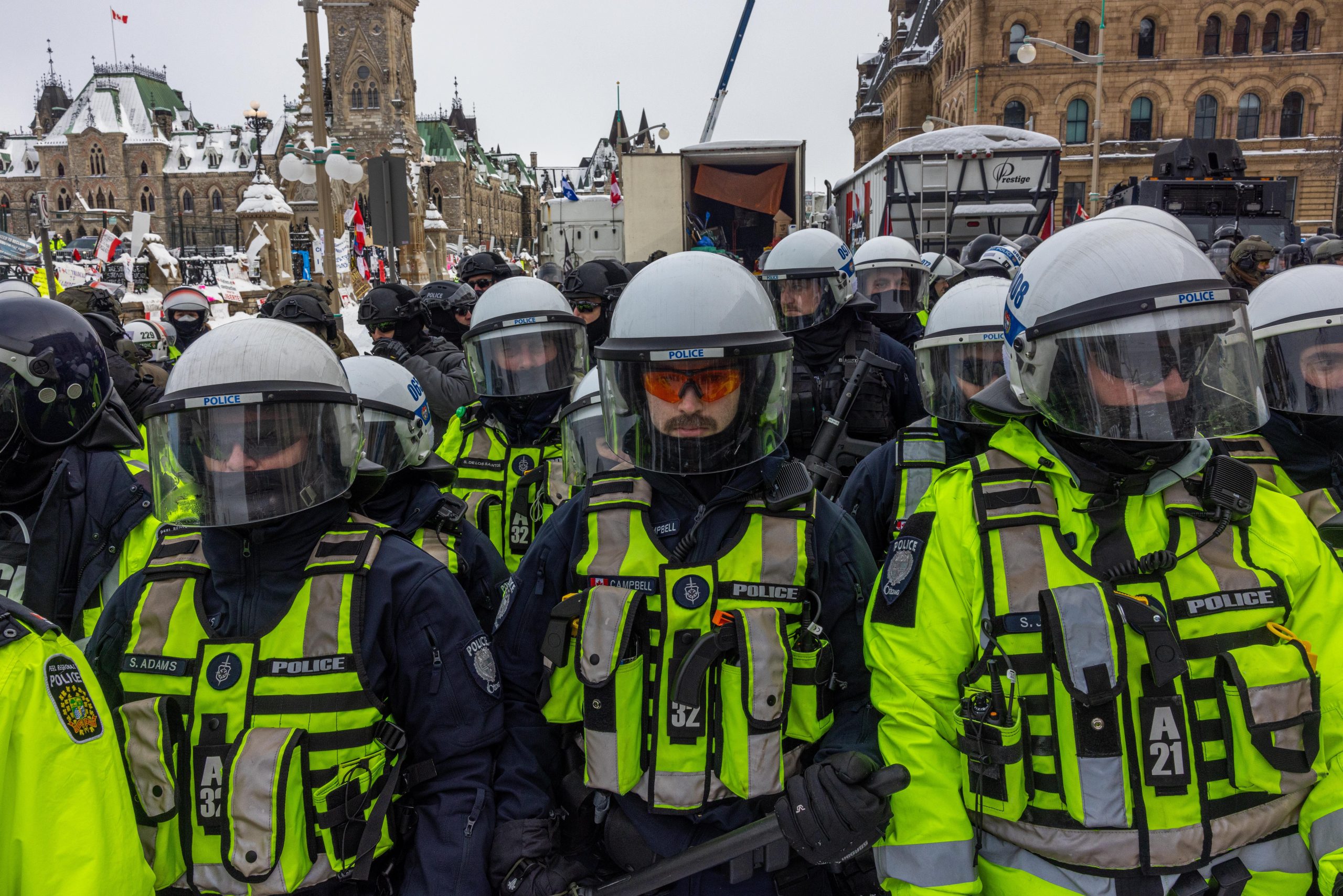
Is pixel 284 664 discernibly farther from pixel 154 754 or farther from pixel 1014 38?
pixel 1014 38

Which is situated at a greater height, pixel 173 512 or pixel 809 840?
pixel 173 512

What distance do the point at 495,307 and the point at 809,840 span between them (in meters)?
3.45

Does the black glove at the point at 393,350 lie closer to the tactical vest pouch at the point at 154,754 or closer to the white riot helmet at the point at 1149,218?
the tactical vest pouch at the point at 154,754

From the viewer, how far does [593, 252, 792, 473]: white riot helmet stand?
2.39 meters

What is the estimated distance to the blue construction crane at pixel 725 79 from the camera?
3459 cm

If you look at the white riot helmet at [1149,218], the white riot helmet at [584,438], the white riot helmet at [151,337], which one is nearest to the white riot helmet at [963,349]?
the white riot helmet at [1149,218]

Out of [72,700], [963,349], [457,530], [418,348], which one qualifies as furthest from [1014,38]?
[72,700]

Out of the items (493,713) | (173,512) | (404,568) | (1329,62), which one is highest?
(1329,62)

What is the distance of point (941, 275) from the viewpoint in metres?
8.97

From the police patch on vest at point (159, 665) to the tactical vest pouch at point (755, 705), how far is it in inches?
51.6

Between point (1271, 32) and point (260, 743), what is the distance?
2143 inches

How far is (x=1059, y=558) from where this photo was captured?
199 cm

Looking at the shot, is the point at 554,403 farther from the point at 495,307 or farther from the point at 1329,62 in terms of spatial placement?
the point at 1329,62

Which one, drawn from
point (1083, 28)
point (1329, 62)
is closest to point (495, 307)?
point (1083, 28)
